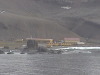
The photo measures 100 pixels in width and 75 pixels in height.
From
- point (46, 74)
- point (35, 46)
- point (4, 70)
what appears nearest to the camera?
point (46, 74)

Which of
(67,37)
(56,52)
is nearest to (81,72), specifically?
(56,52)

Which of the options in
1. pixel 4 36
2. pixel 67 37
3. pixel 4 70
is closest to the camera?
pixel 4 70

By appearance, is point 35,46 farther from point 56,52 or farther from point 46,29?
point 46,29

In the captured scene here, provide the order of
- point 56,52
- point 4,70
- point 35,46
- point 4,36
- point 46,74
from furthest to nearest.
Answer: point 4,36 < point 35,46 < point 56,52 < point 4,70 < point 46,74

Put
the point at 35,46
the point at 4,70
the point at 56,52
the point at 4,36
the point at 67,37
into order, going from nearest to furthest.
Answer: the point at 4,70
the point at 56,52
the point at 35,46
the point at 4,36
the point at 67,37

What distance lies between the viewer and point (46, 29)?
195500mm

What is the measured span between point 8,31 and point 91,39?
35.8 meters

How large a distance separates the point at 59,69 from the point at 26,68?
189 inches

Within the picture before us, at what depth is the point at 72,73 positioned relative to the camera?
6356cm

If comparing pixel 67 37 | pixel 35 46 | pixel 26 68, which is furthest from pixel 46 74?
pixel 67 37

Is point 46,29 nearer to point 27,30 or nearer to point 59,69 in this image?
point 27,30

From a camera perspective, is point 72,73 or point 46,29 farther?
point 46,29

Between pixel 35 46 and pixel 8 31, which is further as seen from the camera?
pixel 8 31

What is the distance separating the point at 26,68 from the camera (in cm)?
7019
